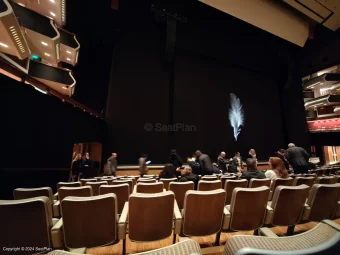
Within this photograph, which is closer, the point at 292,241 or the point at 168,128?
the point at 292,241

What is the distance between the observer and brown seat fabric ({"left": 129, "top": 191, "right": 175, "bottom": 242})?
4.55 ft

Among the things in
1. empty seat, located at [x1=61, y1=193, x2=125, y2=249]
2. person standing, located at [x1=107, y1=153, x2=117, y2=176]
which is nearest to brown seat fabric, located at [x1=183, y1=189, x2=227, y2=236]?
empty seat, located at [x1=61, y1=193, x2=125, y2=249]

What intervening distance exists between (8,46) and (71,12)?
4191 millimetres

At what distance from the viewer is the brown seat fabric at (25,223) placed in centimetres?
118

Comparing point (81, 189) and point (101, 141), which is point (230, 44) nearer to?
point (101, 141)

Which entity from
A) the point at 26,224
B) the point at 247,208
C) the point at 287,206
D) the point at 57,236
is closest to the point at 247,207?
the point at 247,208

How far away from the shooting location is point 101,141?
23.1 feet

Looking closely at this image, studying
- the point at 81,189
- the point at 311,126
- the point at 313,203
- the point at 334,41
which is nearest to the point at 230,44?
the point at 334,41

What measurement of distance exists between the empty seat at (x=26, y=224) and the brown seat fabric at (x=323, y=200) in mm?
2437

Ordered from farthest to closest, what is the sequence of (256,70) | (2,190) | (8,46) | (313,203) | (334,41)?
(256,70) → (334,41) → (8,46) → (2,190) → (313,203)

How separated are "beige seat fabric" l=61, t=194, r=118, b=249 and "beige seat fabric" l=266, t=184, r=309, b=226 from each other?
1541 millimetres

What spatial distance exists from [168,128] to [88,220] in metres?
6.65

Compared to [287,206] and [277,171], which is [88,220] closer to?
[287,206]

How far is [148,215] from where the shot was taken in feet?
4.64
